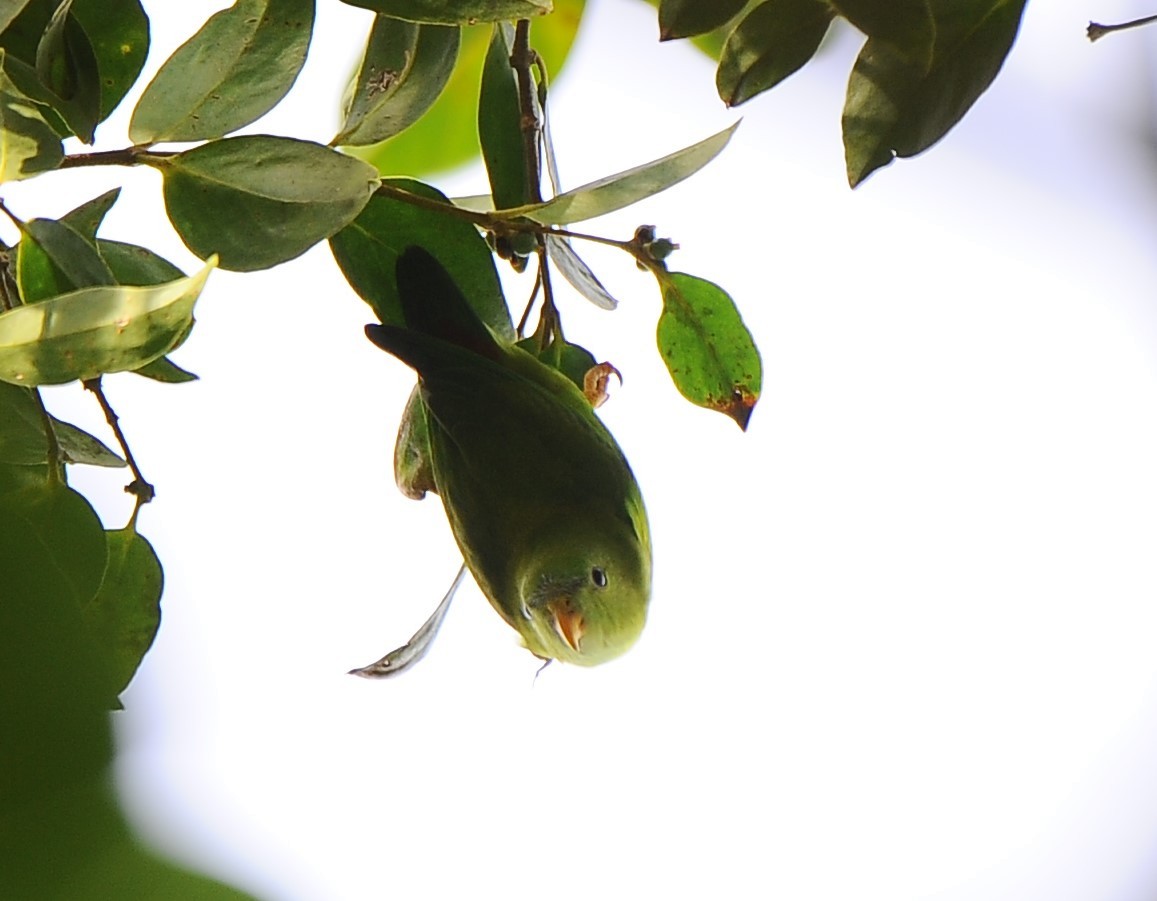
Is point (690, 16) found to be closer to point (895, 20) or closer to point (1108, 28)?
point (895, 20)

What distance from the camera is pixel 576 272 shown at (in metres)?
0.63

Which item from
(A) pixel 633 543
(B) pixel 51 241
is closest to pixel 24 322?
(B) pixel 51 241

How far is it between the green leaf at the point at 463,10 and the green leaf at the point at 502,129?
133mm

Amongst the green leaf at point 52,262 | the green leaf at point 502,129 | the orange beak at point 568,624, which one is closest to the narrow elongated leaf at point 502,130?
the green leaf at point 502,129

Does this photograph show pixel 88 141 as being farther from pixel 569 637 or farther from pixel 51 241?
pixel 569 637

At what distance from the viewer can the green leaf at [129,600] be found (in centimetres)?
54

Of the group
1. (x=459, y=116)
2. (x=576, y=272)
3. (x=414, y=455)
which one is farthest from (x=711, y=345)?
(x=459, y=116)

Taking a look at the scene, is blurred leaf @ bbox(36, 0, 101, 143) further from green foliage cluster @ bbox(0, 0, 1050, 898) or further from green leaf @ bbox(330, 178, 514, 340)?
green leaf @ bbox(330, 178, 514, 340)

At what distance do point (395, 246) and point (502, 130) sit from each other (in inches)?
3.3

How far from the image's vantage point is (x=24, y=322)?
381mm

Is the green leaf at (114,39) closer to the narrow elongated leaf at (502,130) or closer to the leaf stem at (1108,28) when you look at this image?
the narrow elongated leaf at (502,130)

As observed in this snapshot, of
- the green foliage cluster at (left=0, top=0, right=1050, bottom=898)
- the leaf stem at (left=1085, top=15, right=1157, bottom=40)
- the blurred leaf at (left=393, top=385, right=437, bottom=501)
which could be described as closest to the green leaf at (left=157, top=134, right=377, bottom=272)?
the green foliage cluster at (left=0, top=0, right=1050, bottom=898)

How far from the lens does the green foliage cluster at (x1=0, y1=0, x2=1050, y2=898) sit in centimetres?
36

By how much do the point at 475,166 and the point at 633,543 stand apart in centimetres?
32
